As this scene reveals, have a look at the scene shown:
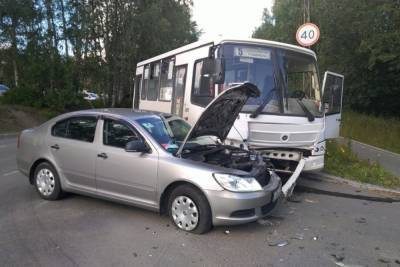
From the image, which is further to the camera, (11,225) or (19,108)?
(19,108)

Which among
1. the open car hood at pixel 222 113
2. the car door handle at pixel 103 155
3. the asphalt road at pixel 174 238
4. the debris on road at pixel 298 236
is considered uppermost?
the open car hood at pixel 222 113

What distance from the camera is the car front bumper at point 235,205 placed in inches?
187

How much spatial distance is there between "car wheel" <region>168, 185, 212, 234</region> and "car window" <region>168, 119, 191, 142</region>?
1021 millimetres

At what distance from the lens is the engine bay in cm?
522

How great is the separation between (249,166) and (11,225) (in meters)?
3.25

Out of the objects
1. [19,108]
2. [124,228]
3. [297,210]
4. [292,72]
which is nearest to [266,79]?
[292,72]

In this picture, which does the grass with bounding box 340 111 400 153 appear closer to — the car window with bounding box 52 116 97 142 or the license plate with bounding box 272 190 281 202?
the license plate with bounding box 272 190 281 202

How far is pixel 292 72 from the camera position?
24.8 feet

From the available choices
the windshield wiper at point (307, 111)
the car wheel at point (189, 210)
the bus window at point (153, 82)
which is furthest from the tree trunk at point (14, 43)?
the car wheel at point (189, 210)

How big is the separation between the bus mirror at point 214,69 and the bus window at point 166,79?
3098 mm

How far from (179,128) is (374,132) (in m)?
12.1

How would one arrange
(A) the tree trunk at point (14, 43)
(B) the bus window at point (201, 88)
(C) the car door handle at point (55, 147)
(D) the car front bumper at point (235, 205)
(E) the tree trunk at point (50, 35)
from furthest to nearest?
(E) the tree trunk at point (50, 35) → (A) the tree trunk at point (14, 43) → (B) the bus window at point (201, 88) → (C) the car door handle at point (55, 147) → (D) the car front bumper at point (235, 205)

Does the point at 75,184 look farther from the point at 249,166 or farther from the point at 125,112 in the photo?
the point at 249,166

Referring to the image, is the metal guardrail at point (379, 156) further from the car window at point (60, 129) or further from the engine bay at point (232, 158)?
the car window at point (60, 129)
